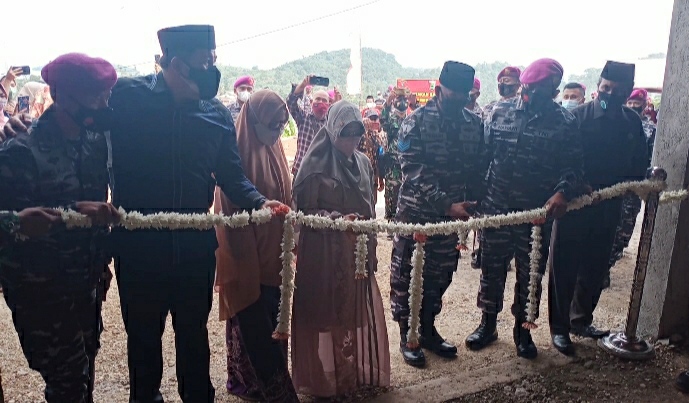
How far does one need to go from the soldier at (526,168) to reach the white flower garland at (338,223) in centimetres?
22

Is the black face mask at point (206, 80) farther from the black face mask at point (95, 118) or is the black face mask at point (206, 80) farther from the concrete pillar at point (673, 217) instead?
the concrete pillar at point (673, 217)

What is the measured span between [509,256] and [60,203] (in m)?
3.11

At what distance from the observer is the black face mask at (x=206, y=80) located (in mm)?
2586

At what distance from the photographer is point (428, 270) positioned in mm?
3984

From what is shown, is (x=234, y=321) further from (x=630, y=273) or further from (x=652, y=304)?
(x=630, y=273)

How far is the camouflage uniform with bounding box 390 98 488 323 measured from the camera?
381cm

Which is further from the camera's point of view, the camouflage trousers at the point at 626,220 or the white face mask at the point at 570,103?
the white face mask at the point at 570,103

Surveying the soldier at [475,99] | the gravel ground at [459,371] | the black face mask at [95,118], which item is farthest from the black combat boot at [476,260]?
the black face mask at [95,118]

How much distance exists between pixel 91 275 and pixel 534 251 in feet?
9.30

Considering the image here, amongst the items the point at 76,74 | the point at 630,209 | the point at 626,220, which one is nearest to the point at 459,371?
the point at 76,74

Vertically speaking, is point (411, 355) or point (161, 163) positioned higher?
point (161, 163)

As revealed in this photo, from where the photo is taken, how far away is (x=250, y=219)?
9.05ft

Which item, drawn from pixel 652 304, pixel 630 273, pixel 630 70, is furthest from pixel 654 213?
pixel 630 273

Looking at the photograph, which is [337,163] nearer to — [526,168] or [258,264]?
[258,264]
